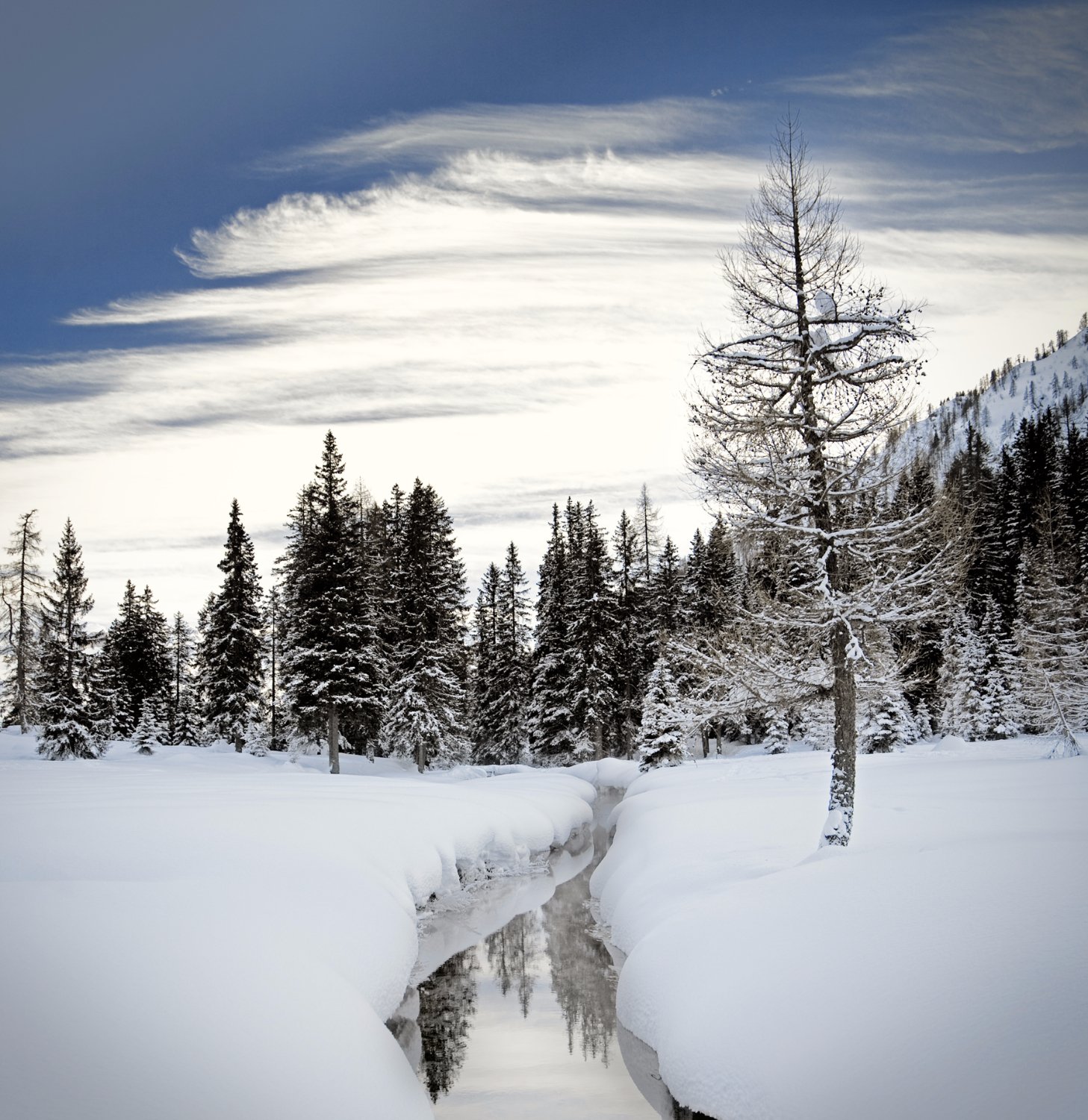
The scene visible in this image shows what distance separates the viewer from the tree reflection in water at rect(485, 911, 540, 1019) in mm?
10852

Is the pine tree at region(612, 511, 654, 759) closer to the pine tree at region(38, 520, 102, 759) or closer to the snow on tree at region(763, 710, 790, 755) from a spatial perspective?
the snow on tree at region(763, 710, 790, 755)

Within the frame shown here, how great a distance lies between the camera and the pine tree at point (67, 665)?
106 ft

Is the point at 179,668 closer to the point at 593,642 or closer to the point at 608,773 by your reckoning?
the point at 593,642

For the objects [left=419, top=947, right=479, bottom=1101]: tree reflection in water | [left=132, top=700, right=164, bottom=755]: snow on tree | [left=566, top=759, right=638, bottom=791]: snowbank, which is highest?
[left=419, top=947, right=479, bottom=1101]: tree reflection in water

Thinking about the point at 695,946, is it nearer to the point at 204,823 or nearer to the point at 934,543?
the point at 934,543

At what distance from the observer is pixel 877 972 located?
238 inches

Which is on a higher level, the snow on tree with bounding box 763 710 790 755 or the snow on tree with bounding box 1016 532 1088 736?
the snow on tree with bounding box 1016 532 1088 736

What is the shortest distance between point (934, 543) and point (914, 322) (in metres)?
2.88

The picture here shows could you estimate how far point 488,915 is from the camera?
48.1 feet

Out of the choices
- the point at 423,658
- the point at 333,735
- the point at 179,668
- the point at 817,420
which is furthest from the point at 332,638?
the point at 179,668

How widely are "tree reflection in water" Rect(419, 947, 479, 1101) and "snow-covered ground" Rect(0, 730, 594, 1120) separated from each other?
2.83 ft

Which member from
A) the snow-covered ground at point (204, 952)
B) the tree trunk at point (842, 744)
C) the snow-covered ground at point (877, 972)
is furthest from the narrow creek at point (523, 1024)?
the tree trunk at point (842, 744)

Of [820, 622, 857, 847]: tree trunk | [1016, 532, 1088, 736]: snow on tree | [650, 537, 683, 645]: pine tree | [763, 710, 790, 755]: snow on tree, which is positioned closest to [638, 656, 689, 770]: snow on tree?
[763, 710, 790, 755]: snow on tree

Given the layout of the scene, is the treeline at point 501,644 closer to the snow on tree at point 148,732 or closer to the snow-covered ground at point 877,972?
the snow on tree at point 148,732
